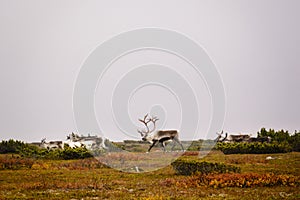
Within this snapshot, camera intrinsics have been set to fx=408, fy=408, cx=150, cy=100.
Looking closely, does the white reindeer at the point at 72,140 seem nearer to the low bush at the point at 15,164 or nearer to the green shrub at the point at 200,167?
the low bush at the point at 15,164

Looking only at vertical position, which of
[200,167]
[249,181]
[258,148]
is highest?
[258,148]

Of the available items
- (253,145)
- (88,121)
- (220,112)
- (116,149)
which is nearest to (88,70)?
(88,121)

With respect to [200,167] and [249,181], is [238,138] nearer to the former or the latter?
[200,167]

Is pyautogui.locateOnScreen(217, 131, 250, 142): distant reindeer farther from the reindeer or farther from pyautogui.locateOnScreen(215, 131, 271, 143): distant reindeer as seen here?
the reindeer

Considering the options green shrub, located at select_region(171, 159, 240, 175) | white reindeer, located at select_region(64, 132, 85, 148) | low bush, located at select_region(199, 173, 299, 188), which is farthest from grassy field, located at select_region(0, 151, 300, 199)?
white reindeer, located at select_region(64, 132, 85, 148)

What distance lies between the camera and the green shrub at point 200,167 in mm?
21180

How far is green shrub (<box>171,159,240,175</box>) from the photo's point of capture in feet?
69.5

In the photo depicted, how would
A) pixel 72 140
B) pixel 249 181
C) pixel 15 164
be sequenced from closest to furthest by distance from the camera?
pixel 249 181 → pixel 15 164 → pixel 72 140

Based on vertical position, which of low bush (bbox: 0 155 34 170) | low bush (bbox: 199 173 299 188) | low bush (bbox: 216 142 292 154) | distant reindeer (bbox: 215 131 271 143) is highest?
distant reindeer (bbox: 215 131 271 143)

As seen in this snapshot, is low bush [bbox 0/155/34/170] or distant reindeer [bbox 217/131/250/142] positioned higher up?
distant reindeer [bbox 217/131/250/142]

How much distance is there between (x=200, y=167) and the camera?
2148cm

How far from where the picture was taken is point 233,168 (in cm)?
2153

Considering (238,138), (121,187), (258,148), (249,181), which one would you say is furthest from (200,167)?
(238,138)

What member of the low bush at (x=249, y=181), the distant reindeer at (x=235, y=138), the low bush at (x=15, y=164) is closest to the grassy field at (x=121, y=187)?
the low bush at (x=249, y=181)
